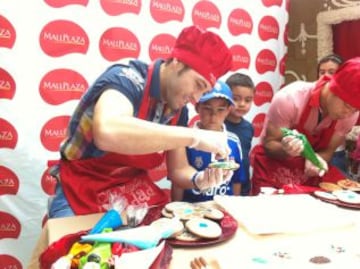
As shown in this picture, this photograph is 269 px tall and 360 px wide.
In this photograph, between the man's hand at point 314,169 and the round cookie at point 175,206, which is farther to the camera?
the man's hand at point 314,169

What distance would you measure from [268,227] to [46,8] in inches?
52.9

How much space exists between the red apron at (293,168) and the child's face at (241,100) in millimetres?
198

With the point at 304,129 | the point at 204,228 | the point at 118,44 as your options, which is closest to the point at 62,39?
the point at 118,44

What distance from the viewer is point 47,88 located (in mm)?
1724

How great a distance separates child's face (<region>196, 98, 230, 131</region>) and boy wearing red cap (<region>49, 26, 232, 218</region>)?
1.23ft

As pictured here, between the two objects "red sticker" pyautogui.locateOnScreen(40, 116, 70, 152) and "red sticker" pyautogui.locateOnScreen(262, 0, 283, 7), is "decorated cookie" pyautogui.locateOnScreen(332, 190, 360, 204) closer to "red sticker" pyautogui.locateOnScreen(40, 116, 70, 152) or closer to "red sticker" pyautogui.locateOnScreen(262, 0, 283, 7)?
"red sticker" pyautogui.locateOnScreen(40, 116, 70, 152)

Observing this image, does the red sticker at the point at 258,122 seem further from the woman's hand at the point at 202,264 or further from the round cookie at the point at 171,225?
the woman's hand at the point at 202,264

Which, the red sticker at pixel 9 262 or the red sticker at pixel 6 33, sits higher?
the red sticker at pixel 6 33

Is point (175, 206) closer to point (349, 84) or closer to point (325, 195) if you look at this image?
point (325, 195)

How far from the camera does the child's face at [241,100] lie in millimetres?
1836

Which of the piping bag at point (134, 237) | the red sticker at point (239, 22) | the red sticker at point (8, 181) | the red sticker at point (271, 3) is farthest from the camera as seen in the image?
the red sticker at point (271, 3)

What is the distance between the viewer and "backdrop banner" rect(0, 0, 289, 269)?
1.65m

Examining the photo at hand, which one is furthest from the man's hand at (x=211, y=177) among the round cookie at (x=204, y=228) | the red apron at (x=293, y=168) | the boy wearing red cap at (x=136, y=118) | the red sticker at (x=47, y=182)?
the red sticker at (x=47, y=182)

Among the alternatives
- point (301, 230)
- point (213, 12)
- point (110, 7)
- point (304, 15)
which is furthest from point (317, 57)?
point (301, 230)
